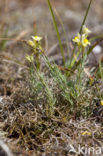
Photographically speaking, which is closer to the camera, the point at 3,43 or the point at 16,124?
the point at 16,124

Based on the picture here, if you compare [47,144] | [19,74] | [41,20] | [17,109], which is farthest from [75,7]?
[47,144]

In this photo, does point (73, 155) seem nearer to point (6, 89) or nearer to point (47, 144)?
point (47, 144)

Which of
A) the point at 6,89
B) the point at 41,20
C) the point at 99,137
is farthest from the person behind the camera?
the point at 41,20

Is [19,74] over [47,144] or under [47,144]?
over

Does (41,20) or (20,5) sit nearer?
(41,20)

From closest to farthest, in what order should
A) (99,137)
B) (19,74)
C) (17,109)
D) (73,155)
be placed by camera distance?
(73,155) → (99,137) → (17,109) → (19,74)

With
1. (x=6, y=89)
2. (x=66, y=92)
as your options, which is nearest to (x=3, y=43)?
(x=6, y=89)

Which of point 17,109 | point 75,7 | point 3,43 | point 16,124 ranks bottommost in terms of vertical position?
point 16,124

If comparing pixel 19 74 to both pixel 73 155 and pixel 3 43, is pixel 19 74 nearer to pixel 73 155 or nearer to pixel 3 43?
pixel 3 43

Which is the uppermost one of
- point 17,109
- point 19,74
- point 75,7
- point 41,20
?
point 75,7
